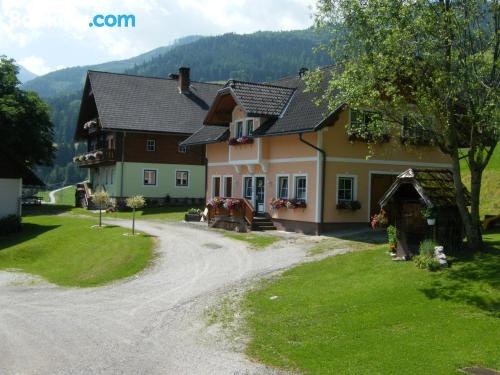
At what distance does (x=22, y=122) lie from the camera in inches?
1801

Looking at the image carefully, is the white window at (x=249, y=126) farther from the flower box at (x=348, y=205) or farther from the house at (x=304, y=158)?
the flower box at (x=348, y=205)

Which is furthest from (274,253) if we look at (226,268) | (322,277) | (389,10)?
(389,10)

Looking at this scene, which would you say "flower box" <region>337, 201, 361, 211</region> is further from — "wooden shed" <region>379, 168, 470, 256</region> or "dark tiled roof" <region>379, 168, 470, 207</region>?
"dark tiled roof" <region>379, 168, 470, 207</region>

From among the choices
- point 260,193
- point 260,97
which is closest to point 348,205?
point 260,193

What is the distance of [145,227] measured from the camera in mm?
31078

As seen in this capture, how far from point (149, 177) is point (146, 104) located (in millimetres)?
6344

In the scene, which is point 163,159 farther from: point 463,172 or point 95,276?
point 95,276

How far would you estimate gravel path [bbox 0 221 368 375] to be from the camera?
1037 cm

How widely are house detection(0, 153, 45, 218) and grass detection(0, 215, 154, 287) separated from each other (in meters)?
1.51

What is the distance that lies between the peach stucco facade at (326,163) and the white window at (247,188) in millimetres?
437

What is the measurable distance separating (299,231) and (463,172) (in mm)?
16585

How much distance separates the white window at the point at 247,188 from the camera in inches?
1238

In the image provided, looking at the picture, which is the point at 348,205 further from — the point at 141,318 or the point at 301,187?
the point at 141,318

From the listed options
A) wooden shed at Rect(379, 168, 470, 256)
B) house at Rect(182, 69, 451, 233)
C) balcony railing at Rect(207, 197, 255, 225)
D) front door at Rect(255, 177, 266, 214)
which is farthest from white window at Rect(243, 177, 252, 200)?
wooden shed at Rect(379, 168, 470, 256)
